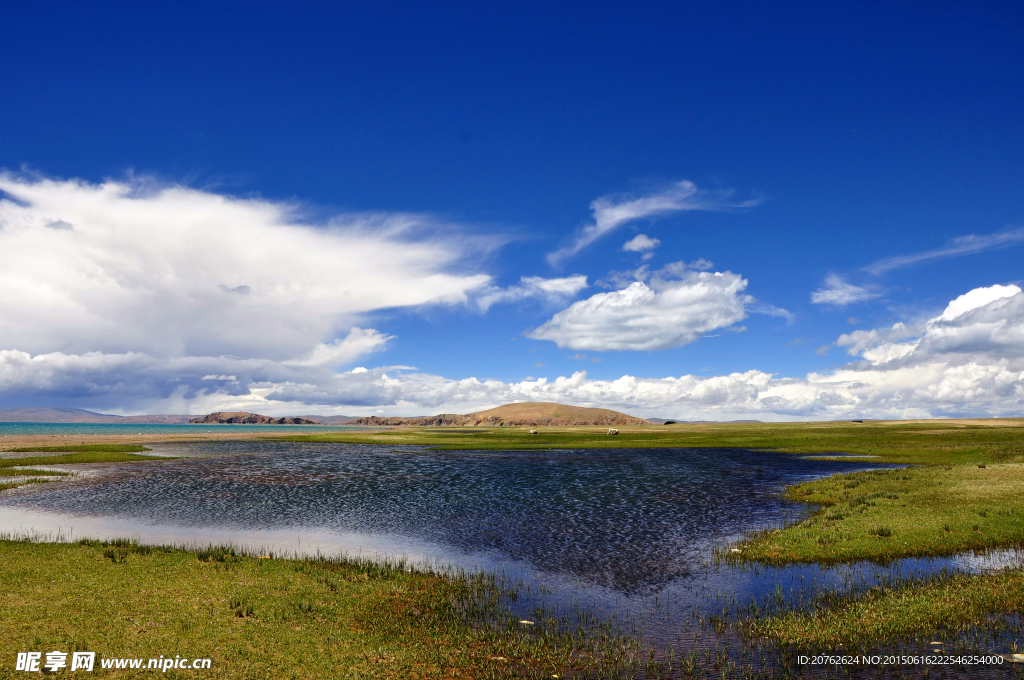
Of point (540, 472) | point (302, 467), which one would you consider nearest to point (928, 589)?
point (540, 472)

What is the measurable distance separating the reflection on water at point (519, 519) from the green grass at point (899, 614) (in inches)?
79.3

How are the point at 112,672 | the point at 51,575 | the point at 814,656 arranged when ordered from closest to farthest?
the point at 112,672, the point at 814,656, the point at 51,575

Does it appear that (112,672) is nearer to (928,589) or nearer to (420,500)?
(928,589)

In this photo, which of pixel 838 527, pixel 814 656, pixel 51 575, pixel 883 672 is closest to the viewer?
pixel 883 672

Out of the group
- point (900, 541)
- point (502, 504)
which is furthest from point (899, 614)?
point (502, 504)

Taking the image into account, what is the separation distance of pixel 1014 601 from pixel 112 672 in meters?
31.7

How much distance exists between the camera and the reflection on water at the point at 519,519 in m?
24.9

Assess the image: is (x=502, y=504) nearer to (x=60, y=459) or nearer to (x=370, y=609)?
(x=370, y=609)

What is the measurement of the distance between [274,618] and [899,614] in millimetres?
23595

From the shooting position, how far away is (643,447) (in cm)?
12300

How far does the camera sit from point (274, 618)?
19.0m

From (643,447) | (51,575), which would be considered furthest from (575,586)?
(643,447)

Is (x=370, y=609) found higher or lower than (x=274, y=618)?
lower

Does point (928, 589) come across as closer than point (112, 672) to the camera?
No
